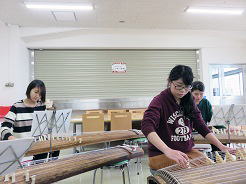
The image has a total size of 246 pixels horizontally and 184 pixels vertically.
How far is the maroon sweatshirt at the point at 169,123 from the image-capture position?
49.7 inches

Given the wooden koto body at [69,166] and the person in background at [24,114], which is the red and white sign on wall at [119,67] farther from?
the wooden koto body at [69,166]

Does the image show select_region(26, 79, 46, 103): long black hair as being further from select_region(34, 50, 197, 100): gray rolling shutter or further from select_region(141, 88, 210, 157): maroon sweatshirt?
select_region(34, 50, 197, 100): gray rolling shutter

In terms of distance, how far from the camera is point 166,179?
906 millimetres

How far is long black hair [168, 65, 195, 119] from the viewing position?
1.26m

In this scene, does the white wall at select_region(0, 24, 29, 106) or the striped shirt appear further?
the white wall at select_region(0, 24, 29, 106)

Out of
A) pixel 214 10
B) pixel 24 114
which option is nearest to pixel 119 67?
pixel 214 10

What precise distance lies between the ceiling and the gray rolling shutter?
918 millimetres

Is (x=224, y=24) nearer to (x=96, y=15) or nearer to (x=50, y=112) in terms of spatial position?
(x=96, y=15)

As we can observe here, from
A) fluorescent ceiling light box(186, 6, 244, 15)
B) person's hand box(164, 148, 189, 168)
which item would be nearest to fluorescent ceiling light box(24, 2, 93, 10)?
fluorescent ceiling light box(186, 6, 244, 15)

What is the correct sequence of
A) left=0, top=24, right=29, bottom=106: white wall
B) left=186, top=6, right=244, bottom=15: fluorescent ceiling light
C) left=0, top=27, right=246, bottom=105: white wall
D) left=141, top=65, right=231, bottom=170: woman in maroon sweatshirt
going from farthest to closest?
1. left=0, top=27, right=246, bottom=105: white wall
2. left=0, top=24, right=29, bottom=106: white wall
3. left=186, top=6, right=244, bottom=15: fluorescent ceiling light
4. left=141, top=65, right=231, bottom=170: woman in maroon sweatshirt

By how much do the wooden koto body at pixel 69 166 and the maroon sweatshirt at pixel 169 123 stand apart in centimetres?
41

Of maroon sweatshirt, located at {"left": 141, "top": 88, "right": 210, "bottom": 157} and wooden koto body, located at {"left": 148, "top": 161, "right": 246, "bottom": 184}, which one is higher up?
maroon sweatshirt, located at {"left": 141, "top": 88, "right": 210, "bottom": 157}

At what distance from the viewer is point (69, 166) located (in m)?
1.34

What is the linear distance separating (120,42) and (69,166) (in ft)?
16.8
